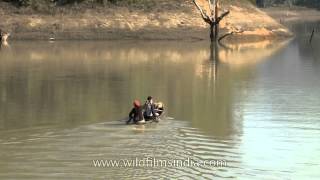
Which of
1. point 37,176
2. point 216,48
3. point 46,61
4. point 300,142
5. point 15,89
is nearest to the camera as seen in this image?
point 37,176

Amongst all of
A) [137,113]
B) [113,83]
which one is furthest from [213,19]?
[137,113]

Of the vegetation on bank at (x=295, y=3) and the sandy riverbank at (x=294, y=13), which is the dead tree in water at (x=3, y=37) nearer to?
the sandy riverbank at (x=294, y=13)

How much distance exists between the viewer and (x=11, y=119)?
65.0 feet

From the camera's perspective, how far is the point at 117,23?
58094 millimetres

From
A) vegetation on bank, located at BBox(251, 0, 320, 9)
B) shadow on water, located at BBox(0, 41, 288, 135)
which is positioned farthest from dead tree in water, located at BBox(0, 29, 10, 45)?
vegetation on bank, located at BBox(251, 0, 320, 9)

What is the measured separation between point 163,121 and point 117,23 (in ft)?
130

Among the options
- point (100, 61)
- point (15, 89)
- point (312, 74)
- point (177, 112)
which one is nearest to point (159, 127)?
point (177, 112)

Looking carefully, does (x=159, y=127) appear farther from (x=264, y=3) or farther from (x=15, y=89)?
(x=264, y=3)

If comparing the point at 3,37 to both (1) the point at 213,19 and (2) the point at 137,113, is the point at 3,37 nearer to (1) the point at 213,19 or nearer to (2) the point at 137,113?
(1) the point at 213,19

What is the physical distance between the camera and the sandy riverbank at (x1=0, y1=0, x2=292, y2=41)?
57281 millimetres

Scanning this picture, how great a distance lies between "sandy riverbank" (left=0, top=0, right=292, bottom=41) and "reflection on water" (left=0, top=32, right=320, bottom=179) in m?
17.3

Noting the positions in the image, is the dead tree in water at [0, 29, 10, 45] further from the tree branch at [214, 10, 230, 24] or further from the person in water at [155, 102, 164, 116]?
the person in water at [155, 102, 164, 116]

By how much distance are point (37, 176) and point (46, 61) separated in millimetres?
26480

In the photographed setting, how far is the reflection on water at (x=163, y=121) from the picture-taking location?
1429 cm
